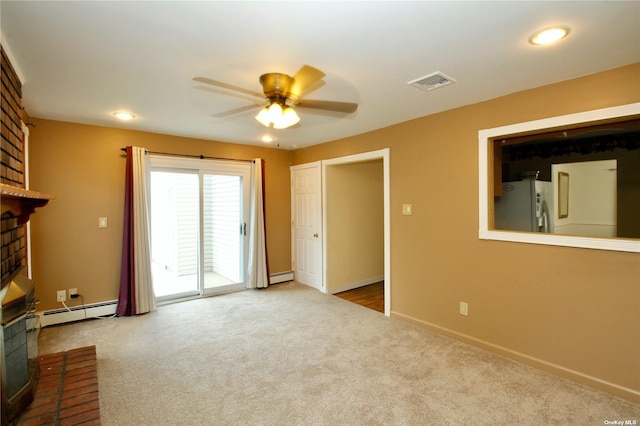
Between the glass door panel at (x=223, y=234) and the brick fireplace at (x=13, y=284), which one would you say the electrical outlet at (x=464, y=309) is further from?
the brick fireplace at (x=13, y=284)

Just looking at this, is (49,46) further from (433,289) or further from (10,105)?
(433,289)

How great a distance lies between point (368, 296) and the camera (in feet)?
15.7

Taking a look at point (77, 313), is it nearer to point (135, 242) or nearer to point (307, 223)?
point (135, 242)

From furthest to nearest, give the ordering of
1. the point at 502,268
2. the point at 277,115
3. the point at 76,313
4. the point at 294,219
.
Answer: the point at 294,219 → the point at 76,313 → the point at 502,268 → the point at 277,115

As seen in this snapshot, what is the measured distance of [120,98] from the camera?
2871 millimetres

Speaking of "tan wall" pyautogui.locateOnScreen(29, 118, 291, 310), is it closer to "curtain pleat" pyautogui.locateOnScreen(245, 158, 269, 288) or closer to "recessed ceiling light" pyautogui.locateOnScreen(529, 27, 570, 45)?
"curtain pleat" pyautogui.locateOnScreen(245, 158, 269, 288)

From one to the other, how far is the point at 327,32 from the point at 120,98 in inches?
87.2

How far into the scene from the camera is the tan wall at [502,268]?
7.54ft

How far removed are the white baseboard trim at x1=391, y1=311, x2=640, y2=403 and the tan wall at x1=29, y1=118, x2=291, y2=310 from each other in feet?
13.4

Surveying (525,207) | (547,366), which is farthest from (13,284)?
(525,207)

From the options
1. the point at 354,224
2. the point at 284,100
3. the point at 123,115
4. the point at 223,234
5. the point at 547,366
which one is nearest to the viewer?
the point at 284,100

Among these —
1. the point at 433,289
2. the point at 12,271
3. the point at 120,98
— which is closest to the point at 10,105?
the point at 120,98

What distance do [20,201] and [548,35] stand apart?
Result: 135 inches

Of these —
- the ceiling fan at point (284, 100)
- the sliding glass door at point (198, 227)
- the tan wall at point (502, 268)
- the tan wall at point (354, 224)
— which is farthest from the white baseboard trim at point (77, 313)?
the tan wall at point (502, 268)
